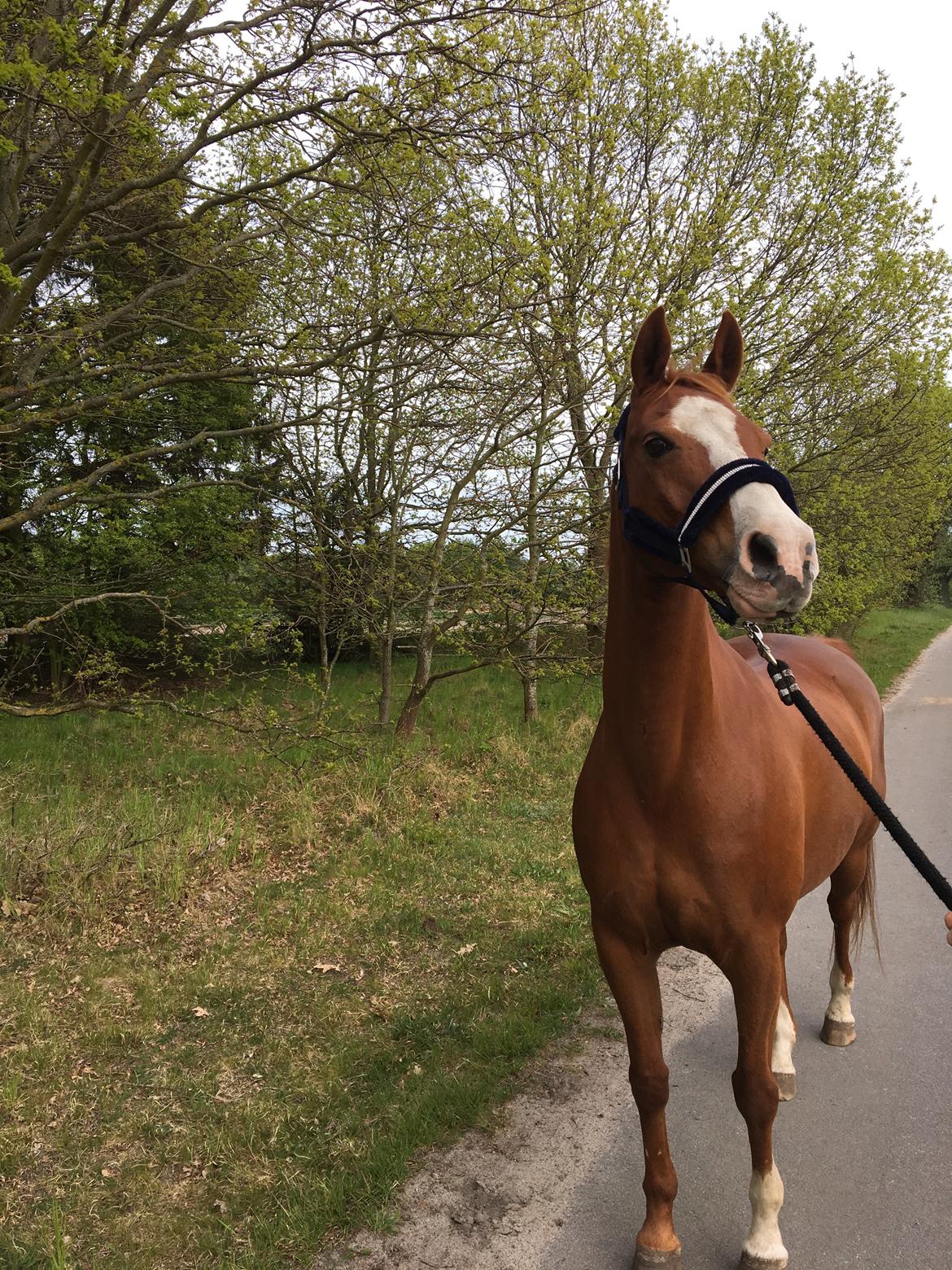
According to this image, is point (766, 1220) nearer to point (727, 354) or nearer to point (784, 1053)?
point (784, 1053)

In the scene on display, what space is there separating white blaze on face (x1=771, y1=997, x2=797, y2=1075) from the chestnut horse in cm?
87

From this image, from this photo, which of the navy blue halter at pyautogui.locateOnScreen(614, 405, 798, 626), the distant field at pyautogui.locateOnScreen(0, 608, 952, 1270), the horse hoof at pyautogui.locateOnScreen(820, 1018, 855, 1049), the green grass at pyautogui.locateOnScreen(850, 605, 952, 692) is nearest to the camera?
the navy blue halter at pyautogui.locateOnScreen(614, 405, 798, 626)

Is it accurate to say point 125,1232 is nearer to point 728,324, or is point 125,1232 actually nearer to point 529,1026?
point 529,1026

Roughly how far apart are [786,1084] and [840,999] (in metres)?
0.63

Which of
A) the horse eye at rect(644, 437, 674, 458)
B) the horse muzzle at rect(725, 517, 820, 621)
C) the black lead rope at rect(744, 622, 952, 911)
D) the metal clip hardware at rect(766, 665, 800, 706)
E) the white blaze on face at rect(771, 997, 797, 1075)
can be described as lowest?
the white blaze on face at rect(771, 997, 797, 1075)

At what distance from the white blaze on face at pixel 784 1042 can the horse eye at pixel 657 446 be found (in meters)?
2.47

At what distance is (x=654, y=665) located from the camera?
2.03 m

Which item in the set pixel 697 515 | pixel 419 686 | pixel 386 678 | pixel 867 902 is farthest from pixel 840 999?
pixel 386 678

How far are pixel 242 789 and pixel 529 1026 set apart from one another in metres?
3.93

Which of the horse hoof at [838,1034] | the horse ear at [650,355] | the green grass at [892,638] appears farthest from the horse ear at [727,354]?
the green grass at [892,638]

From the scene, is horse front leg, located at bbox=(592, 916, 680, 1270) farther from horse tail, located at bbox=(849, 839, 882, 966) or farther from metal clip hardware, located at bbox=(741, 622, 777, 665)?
horse tail, located at bbox=(849, 839, 882, 966)

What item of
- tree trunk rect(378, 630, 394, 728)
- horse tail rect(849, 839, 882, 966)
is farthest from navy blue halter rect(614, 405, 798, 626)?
tree trunk rect(378, 630, 394, 728)

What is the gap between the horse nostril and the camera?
4.86 feet

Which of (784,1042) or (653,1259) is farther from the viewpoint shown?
(784,1042)
